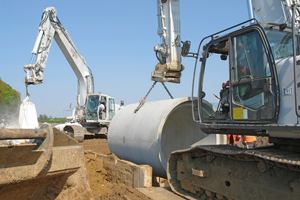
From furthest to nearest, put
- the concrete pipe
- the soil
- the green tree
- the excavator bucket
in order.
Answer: the green tree
the concrete pipe
the soil
the excavator bucket

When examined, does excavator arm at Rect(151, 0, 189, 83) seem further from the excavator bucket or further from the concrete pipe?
the excavator bucket

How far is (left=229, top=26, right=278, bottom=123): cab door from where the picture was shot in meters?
3.36

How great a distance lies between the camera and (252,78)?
357cm

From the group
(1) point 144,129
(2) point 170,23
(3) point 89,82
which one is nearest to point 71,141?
(1) point 144,129

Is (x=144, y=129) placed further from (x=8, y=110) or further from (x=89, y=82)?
(x=8, y=110)

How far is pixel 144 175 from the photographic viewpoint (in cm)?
504

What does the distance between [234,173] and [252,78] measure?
1.34 meters

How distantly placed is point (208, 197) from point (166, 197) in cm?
70

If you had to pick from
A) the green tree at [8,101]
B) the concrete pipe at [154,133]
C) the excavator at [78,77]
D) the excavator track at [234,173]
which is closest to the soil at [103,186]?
the concrete pipe at [154,133]

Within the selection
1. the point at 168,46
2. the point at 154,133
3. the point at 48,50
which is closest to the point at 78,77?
the point at 48,50

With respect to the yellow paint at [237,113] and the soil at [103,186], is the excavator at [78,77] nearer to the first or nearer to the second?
the soil at [103,186]

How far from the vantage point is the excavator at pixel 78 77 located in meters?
12.7

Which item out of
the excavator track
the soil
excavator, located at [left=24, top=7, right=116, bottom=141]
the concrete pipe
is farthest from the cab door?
excavator, located at [left=24, top=7, right=116, bottom=141]

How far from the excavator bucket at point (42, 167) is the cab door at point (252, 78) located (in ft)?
7.56
